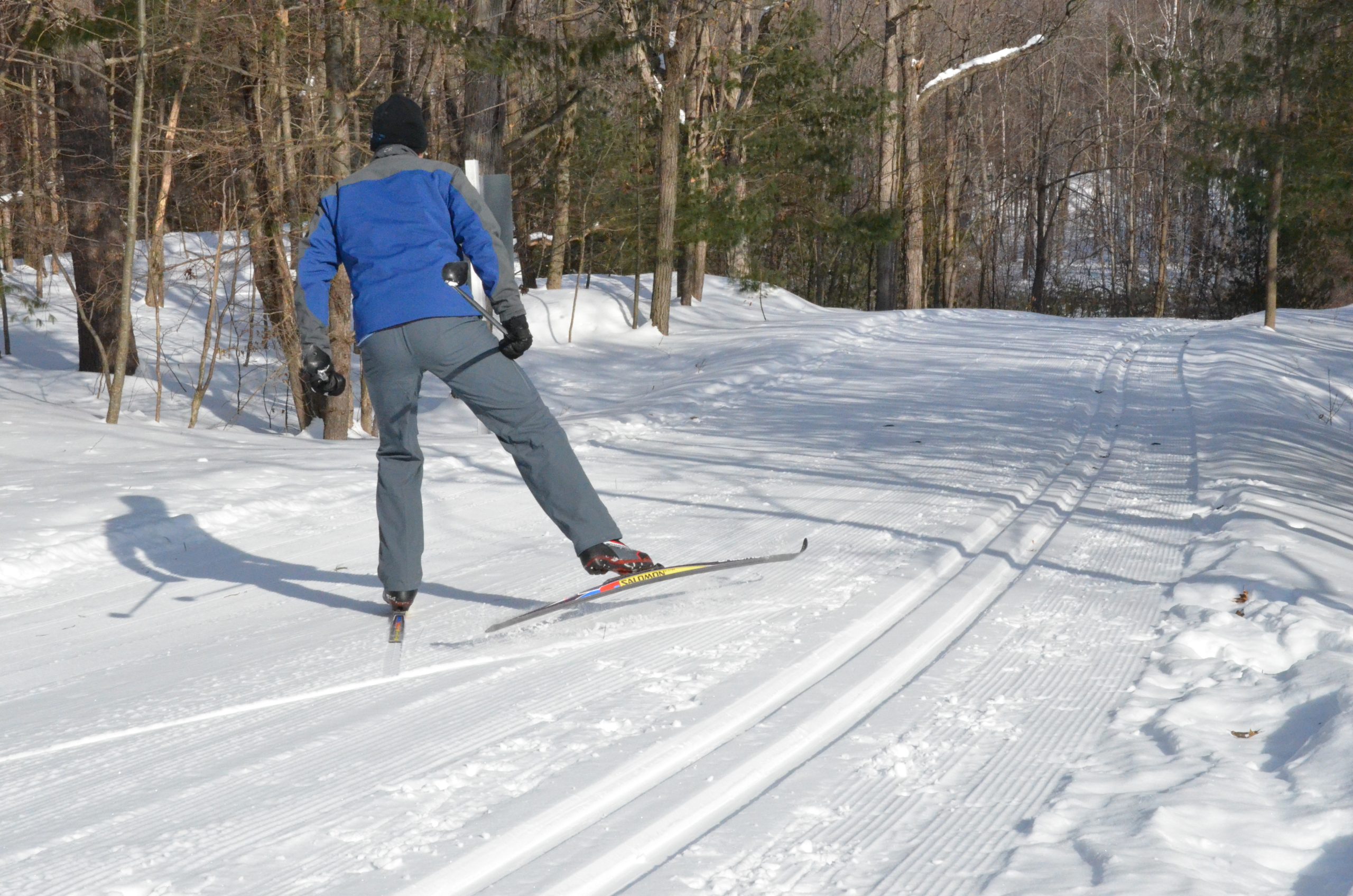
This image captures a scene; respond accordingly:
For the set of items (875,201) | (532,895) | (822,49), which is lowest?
(532,895)

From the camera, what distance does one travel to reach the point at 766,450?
8445 mm

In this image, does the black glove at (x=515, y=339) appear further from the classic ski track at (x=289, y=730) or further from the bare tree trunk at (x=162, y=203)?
the bare tree trunk at (x=162, y=203)

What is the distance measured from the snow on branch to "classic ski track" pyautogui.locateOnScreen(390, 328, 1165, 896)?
960 inches

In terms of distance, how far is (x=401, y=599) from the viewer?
14.6 ft

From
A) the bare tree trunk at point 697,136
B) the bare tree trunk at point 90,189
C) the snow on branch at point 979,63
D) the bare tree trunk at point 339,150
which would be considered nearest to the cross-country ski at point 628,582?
the bare tree trunk at point 339,150

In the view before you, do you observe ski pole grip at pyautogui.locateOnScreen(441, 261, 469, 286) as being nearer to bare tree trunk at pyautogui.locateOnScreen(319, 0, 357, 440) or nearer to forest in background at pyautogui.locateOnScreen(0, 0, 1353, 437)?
bare tree trunk at pyautogui.locateOnScreen(319, 0, 357, 440)

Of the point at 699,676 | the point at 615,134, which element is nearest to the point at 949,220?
the point at 615,134

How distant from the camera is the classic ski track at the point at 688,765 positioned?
8.32ft

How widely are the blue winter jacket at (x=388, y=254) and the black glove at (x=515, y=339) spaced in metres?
0.03

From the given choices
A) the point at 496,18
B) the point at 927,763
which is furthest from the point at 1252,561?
the point at 496,18

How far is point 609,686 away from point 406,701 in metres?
A: 0.65

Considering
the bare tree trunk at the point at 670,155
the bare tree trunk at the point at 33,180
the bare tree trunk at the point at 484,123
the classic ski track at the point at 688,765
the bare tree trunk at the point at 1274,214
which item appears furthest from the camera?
the bare tree trunk at the point at 1274,214

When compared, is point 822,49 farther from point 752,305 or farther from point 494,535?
point 494,535

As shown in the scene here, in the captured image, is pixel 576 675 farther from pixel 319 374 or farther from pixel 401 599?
pixel 319 374
